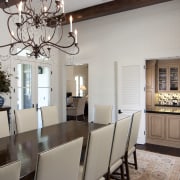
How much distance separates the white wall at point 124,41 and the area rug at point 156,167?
3.53 ft

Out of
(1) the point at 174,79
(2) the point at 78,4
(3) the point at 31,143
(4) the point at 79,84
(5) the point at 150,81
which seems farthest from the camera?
(4) the point at 79,84

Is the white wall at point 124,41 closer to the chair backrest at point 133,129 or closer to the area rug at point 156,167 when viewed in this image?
the area rug at point 156,167

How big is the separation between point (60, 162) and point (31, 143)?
1168 millimetres

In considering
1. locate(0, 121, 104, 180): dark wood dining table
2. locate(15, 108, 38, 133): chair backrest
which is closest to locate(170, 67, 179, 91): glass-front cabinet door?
locate(0, 121, 104, 180): dark wood dining table

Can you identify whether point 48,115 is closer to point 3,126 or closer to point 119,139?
point 3,126

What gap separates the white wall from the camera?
4.77 meters

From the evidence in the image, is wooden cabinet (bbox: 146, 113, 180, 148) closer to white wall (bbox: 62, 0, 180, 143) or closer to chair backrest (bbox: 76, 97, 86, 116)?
white wall (bbox: 62, 0, 180, 143)

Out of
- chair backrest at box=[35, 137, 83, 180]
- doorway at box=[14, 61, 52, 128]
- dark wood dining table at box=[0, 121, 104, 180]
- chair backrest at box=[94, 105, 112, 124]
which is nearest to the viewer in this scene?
chair backrest at box=[35, 137, 83, 180]

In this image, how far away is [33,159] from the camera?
6.41 ft

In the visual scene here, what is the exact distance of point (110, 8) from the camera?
4.83m

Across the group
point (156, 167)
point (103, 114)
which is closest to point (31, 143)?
point (103, 114)

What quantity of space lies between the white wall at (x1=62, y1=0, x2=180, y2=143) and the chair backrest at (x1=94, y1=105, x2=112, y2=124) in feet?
4.08

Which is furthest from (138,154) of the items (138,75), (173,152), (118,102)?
(138,75)

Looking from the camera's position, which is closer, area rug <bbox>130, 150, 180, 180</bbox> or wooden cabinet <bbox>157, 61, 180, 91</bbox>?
area rug <bbox>130, 150, 180, 180</bbox>
